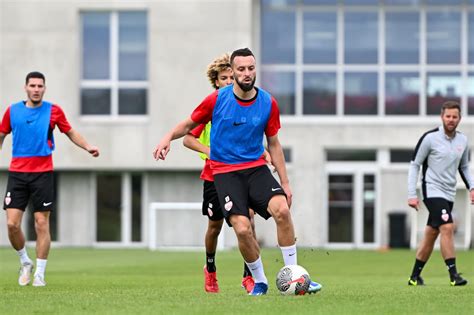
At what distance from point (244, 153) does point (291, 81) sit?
24005mm

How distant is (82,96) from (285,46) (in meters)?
6.03

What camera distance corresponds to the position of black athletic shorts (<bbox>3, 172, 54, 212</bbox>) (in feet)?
45.3

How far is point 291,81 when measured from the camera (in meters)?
34.3

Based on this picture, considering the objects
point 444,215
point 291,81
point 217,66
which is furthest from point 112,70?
point 217,66

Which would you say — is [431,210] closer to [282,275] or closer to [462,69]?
[282,275]

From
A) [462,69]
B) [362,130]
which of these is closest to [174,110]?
[362,130]

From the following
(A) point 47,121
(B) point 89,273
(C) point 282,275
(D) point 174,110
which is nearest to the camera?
(C) point 282,275

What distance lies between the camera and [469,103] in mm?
34031

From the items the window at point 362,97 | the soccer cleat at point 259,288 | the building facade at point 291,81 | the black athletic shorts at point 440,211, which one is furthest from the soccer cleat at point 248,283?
the window at point 362,97

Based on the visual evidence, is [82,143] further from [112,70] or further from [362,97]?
[362,97]

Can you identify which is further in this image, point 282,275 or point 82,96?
point 82,96

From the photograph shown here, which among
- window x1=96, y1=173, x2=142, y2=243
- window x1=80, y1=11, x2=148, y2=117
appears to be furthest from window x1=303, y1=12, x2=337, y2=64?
window x1=96, y1=173, x2=142, y2=243

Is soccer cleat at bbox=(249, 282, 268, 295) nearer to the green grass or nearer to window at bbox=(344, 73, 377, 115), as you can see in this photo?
the green grass

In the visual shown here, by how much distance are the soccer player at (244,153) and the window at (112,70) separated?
936 inches
